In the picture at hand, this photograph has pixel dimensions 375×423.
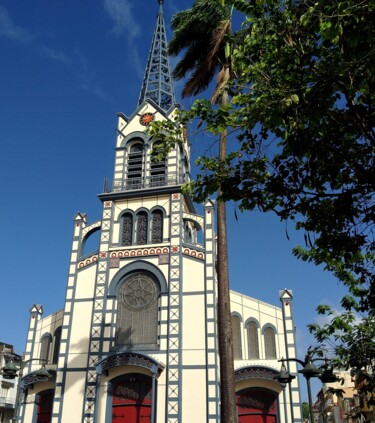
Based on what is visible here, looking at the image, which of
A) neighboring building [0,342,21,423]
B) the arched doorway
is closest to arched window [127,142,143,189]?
the arched doorway

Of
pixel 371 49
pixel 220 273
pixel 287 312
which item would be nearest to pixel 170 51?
pixel 220 273

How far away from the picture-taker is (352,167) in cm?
904

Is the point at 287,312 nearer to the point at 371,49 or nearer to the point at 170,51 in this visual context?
the point at 170,51

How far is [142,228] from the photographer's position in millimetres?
28391

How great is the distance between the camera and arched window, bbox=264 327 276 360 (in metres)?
25.7

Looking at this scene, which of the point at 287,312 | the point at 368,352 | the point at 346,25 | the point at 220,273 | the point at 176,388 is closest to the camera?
the point at 346,25

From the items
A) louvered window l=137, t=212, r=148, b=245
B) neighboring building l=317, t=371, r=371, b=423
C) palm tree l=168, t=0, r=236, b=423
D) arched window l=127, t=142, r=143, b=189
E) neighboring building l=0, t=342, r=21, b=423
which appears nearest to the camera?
palm tree l=168, t=0, r=236, b=423

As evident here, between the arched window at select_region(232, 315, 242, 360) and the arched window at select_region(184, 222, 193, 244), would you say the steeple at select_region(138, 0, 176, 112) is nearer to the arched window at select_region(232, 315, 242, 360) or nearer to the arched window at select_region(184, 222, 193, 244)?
the arched window at select_region(184, 222, 193, 244)

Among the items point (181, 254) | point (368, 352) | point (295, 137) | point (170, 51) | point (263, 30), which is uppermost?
point (170, 51)

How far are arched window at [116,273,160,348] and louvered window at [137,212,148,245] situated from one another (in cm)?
202

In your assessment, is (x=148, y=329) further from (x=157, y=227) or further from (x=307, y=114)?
(x=307, y=114)

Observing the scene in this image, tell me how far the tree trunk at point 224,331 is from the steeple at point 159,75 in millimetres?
22077

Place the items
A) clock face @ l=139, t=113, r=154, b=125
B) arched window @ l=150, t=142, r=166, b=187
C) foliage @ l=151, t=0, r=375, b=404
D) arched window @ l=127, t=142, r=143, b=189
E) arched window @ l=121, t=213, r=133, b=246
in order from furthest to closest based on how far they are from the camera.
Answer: clock face @ l=139, t=113, r=154, b=125, arched window @ l=127, t=142, r=143, b=189, arched window @ l=150, t=142, r=166, b=187, arched window @ l=121, t=213, r=133, b=246, foliage @ l=151, t=0, r=375, b=404

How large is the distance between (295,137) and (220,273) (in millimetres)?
7247
